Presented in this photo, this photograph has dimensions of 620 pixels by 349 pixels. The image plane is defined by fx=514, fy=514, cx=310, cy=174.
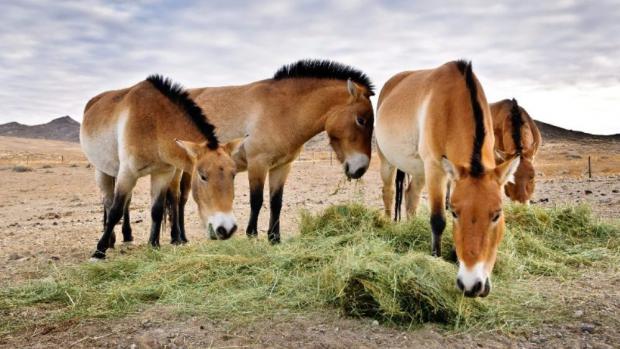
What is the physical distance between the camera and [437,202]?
5578mm

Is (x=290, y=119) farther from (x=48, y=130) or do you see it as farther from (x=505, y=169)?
(x=48, y=130)

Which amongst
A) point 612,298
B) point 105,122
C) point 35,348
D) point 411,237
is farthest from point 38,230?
point 612,298

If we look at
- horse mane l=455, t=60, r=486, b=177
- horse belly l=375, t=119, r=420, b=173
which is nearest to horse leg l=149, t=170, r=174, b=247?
horse belly l=375, t=119, r=420, b=173

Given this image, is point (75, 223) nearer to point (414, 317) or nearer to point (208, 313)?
point (208, 313)

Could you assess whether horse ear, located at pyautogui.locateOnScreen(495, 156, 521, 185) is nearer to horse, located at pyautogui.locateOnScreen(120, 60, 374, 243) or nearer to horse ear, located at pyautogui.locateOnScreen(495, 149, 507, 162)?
horse ear, located at pyautogui.locateOnScreen(495, 149, 507, 162)

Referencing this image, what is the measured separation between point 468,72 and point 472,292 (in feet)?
9.02

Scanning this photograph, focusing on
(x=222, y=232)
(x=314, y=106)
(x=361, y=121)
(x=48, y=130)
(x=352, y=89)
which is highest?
(x=48, y=130)

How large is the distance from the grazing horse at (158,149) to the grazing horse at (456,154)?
2244 millimetres

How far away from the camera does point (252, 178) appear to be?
7559 millimetres

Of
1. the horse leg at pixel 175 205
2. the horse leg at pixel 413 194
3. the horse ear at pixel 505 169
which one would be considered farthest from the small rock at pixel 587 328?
the horse leg at pixel 175 205

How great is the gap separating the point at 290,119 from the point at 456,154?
3.20 meters

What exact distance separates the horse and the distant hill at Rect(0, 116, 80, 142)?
17087 centimetres

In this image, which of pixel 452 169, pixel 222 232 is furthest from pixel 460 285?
pixel 222 232

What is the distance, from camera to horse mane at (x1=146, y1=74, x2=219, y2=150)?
6723mm
